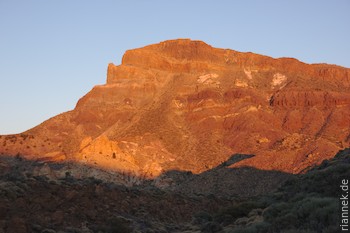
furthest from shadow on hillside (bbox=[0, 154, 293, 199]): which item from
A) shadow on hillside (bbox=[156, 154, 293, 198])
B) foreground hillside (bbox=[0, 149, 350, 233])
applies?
foreground hillside (bbox=[0, 149, 350, 233])

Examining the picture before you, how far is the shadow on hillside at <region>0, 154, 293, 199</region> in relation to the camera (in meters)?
44.3

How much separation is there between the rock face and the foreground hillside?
75.5ft

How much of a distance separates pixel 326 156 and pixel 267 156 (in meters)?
5.68

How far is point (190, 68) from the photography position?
110 metres

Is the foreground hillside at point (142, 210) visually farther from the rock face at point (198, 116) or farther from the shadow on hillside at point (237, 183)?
the rock face at point (198, 116)

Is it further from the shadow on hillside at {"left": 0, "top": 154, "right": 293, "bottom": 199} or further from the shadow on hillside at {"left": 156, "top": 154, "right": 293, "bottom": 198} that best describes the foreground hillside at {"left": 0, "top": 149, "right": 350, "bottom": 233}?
the shadow on hillside at {"left": 156, "top": 154, "right": 293, "bottom": 198}

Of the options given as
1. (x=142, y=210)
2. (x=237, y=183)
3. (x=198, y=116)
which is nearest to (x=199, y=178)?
(x=237, y=183)

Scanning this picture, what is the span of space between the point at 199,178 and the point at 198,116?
35.4 m

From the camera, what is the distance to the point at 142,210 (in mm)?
25641

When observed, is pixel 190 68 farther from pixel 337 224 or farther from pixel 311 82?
pixel 337 224

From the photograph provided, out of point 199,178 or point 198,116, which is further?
point 198,116

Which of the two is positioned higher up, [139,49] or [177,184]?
[139,49]

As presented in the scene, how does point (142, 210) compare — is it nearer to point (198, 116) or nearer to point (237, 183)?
point (237, 183)

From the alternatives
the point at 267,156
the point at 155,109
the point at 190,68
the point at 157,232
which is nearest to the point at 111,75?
the point at 190,68
